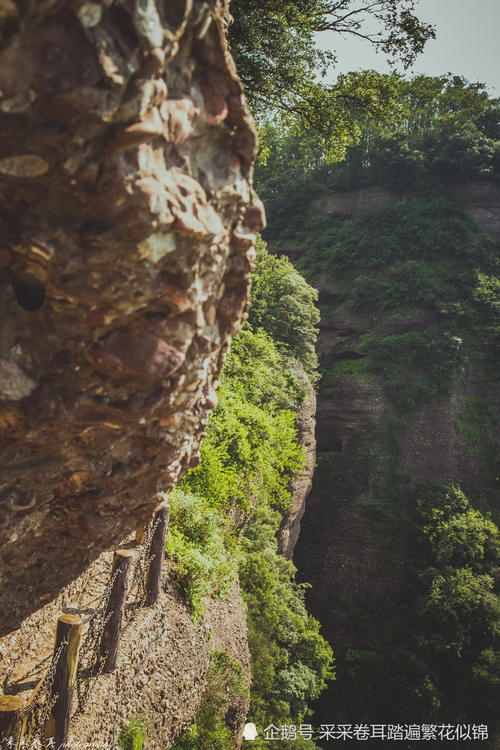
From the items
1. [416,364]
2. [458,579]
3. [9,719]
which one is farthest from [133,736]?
[416,364]

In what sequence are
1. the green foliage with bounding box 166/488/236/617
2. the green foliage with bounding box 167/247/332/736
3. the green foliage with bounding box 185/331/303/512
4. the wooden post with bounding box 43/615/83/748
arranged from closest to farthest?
1. the wooden post with bounding box 43/615/83/748
2. the green foliage with bounding box 166/488/236/617
3. the green foliage with bounding box 167/247/332/736
4. the green foliage with bounding box 185/331/303/512

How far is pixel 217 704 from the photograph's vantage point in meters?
8.38

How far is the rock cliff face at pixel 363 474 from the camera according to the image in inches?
792

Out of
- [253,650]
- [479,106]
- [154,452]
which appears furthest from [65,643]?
[479,106]

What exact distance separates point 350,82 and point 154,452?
32.6 ft

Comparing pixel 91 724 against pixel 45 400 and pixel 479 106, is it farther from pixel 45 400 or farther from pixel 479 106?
pixel 479 106

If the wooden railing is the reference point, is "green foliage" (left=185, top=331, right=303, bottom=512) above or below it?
above

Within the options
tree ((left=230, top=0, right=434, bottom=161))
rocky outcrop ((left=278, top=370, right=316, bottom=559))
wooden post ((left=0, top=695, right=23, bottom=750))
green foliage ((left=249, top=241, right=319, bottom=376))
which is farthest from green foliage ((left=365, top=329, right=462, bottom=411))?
wooden post ((left=0, top=695, right=23, bottom=750))

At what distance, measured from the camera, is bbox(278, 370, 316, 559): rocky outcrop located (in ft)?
58.8

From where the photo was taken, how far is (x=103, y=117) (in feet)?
7.36

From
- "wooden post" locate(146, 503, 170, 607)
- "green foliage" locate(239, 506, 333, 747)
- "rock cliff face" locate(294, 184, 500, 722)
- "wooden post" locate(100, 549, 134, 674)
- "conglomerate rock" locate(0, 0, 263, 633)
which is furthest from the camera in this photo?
"rock cliff face" locate(294, 184, 500, 722)

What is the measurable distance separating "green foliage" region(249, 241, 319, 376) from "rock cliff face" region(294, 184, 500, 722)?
6.52m

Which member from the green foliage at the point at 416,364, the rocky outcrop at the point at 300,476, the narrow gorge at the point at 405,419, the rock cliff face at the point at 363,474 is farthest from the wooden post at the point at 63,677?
the green foliage at the point at 416,364

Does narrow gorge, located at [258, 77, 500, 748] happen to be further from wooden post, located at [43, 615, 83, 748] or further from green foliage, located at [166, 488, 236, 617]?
wooden post, located at [43, 615, 83, 748]
